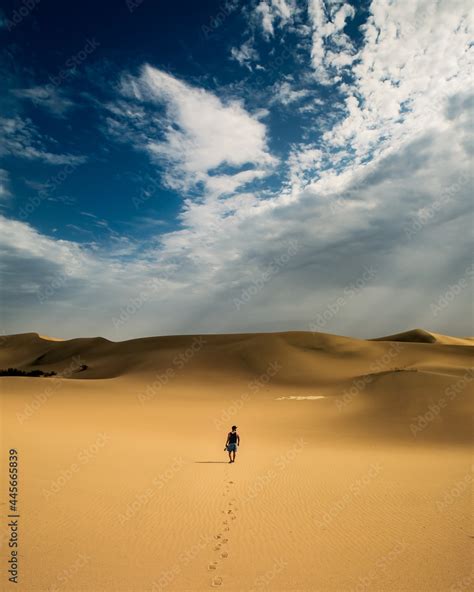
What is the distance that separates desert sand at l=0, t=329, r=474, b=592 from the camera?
5832 millimetres

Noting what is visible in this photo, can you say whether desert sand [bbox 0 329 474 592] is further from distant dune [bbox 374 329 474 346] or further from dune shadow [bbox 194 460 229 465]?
distant dune [bbox 374 329 474 346]

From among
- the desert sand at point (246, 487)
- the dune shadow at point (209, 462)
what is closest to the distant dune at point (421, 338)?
the desert sand at point (246, 487)

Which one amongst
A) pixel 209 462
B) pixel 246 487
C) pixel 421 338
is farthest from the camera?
pixel 421 338

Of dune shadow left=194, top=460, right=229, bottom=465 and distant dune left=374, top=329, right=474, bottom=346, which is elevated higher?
distant dune left=374, top=329, right=474, bottom=346

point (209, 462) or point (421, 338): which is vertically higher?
point (421, 338)

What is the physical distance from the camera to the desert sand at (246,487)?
5832mm

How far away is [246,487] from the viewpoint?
1014cm

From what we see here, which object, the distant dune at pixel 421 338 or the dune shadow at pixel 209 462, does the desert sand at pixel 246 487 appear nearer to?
the dune shadow at pixel 209 462

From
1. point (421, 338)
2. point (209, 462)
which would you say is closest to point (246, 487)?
point (209, 462)

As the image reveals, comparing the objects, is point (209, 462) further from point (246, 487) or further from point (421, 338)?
point (421, 338)

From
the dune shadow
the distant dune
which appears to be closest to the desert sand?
the dune shadow

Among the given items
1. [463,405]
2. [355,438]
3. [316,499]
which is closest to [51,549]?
[316,499]

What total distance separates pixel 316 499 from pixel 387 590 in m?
3.87

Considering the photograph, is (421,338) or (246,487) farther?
(421,338)
